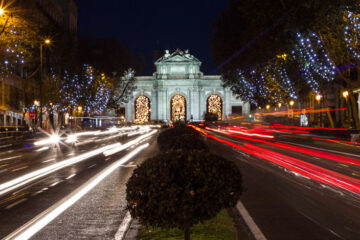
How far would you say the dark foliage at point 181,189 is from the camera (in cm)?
515

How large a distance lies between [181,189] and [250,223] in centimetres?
302

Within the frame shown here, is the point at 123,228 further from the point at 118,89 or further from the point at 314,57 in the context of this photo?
the point at 118,89

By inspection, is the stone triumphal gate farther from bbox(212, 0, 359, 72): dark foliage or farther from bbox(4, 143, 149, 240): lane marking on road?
bbox(4, 143, 149, 240): lane marking on road

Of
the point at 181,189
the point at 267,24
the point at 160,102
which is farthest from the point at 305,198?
the point at 160,102

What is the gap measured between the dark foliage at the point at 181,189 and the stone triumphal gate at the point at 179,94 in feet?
349

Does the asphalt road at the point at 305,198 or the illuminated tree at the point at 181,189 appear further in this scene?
the asphalt road at the point at 305,198

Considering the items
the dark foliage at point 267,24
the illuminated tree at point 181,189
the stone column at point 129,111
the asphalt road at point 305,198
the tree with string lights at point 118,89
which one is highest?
the dark foliage at point 267,24

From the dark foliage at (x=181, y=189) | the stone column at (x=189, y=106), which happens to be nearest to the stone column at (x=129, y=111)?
the stone column at (x=189, y=106)

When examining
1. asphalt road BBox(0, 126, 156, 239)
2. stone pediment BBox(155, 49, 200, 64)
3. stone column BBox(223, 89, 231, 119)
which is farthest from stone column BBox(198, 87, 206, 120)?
asphalt road BBox(0, 126, 156, 239)

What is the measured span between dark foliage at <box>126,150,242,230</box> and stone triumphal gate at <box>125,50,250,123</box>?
349ft

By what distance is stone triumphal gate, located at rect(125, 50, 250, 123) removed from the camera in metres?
113

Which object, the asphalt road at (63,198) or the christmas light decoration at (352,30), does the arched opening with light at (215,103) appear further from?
the asphalt road at (63,198)

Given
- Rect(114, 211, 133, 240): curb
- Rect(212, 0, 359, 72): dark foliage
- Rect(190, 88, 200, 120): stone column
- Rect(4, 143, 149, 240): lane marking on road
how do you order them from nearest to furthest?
Rect(114, 211, 133, 240): curb → Rect(4, 143, 149, 240): lane marking on road → Rect(212, 0, 359, 72): dark foliage → Rect(190, 88, 200, 120): stone column

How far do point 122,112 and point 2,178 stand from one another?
334 ft
